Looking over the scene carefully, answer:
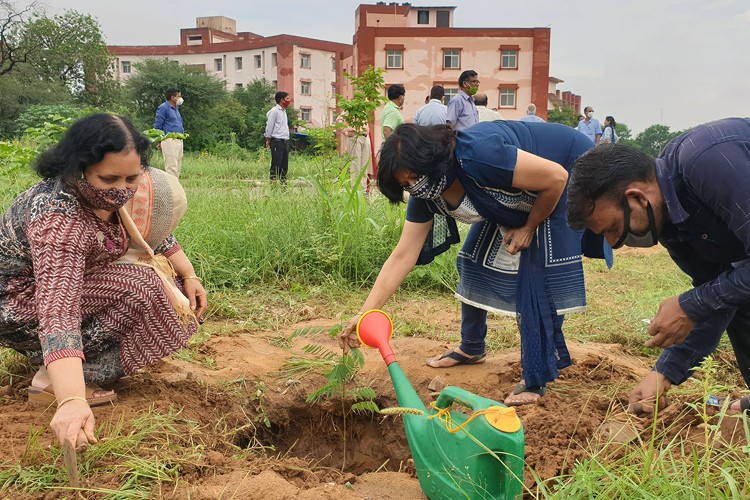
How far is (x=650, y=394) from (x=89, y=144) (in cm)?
216

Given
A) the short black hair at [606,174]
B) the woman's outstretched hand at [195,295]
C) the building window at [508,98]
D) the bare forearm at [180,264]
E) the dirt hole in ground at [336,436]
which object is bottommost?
the dirt hole in ground at [336,436]

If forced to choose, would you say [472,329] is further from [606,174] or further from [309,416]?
[606,174]

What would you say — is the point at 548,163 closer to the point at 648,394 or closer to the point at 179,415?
the point at 648,394

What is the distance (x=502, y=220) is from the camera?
2531mm

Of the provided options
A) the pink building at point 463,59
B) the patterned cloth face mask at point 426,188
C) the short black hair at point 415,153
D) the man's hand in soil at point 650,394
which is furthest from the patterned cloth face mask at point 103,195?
the pink building at point 463,59

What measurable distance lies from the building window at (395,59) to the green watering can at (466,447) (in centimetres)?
2843

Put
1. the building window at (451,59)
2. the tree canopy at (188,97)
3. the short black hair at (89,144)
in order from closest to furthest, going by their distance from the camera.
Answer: the short black hair at (89,144)
the tree canopy at (188,97)
the building window at (451,59)

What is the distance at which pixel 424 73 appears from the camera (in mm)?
29734

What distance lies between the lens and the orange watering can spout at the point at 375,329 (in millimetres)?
2236

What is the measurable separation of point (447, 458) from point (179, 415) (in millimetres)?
1124

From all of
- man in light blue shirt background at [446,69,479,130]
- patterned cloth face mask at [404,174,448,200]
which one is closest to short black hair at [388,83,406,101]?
man in light blue shirt background at [446,69,479,130]

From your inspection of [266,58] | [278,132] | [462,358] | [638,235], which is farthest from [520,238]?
[266,58]

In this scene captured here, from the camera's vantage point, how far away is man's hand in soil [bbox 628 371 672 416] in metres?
2.29

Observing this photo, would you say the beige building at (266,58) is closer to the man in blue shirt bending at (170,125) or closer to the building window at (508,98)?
the building window at (508,98)
